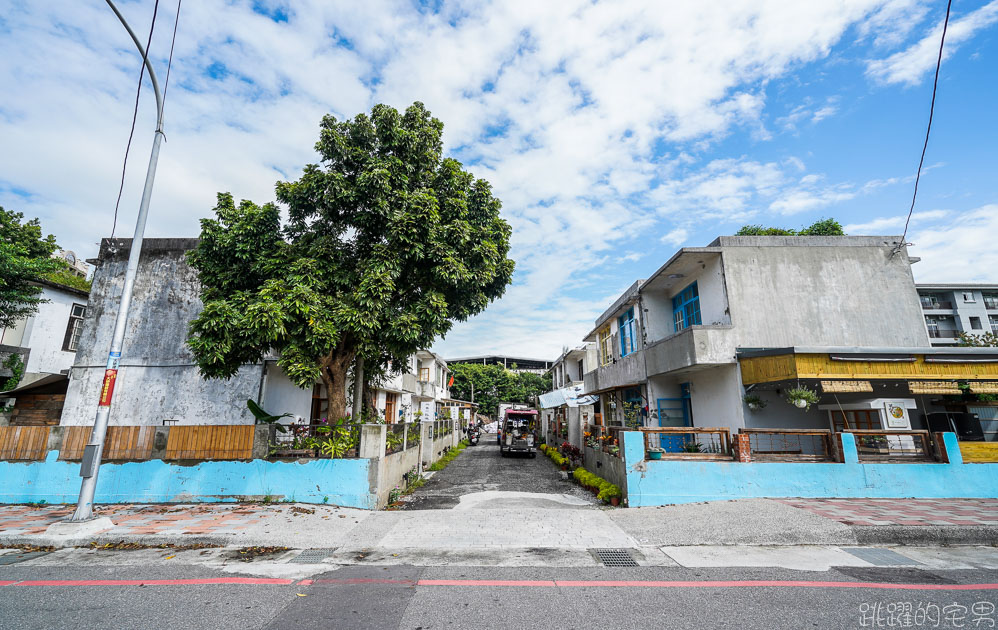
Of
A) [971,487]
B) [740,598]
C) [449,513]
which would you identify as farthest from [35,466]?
[971,487]

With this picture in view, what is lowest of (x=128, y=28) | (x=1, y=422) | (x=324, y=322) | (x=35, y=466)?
(x=35, y=466)

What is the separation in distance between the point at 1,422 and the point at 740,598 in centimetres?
1542

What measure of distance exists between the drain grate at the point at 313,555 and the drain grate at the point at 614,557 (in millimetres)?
4019

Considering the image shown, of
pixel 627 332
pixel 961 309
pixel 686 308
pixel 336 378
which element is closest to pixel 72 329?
pixel 336 378

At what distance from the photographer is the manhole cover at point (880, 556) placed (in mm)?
5871

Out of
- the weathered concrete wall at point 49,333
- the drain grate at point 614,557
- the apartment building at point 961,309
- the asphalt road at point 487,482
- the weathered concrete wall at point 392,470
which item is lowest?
the asphalt road at point 487,482

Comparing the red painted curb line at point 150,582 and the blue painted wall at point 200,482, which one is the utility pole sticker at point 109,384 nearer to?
the blue painted wall at point 200,482

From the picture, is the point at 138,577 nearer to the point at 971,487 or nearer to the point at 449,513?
the point at 449,513

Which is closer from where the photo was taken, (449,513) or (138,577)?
(138,577)

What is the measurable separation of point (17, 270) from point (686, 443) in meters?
21.4

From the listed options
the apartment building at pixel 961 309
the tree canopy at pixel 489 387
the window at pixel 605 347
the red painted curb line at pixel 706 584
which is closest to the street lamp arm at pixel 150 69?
the red painted curb line at pixel 706 584

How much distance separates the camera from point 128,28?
25.2 feet

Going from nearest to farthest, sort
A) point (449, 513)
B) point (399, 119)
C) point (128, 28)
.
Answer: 1. point (128, 28)
2. point (449, 513)
3. point (399, 119)

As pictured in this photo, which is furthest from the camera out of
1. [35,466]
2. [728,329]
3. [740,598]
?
[728,329]
